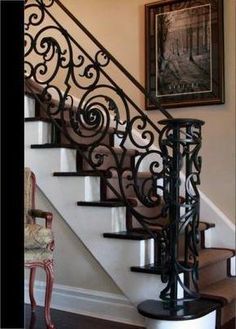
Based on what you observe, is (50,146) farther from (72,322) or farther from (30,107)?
(72,322)

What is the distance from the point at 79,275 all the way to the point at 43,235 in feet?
2.09

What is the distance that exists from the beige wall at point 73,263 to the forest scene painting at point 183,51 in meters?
1.56

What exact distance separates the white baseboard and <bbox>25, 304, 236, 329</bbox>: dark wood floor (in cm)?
6

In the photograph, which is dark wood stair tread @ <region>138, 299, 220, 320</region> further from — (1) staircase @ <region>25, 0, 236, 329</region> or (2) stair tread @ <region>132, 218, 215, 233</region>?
(2) stair tread @ <region>132, 218, 215, 233</region>

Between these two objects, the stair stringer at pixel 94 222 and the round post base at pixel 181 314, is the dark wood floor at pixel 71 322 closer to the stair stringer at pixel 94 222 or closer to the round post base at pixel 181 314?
the stair stringer at pixel 94 222

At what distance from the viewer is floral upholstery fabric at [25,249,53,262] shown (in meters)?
2.83

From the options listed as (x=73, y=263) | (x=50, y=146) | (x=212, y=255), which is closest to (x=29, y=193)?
(x=50, y=146)

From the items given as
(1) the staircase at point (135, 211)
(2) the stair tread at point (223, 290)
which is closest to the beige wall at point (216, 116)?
(1) the staircase at point (135, 211)

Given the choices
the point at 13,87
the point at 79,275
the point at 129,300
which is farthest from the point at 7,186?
the point at 79,275

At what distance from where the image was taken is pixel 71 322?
305 cm

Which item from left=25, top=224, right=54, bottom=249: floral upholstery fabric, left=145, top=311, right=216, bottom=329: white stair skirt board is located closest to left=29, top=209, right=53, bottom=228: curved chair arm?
left=25, top=224, right=54, bottom=249: floral upholstery fabric

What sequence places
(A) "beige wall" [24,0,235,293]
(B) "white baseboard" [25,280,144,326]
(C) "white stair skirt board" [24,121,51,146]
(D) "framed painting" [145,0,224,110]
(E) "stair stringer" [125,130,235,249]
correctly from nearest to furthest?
(B) "white baseboard" [25,280,144,326]
(A) "beige wall" [24,0,235,293]
(C) "white stair skirt board" [24,121,51,146]
(E) "stair stringer" [125,130,235,249]
(D) "framed painting" [145,0,224,110]

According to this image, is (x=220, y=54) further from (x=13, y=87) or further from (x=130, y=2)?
(x=13, y=87)

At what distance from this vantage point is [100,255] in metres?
3.14
